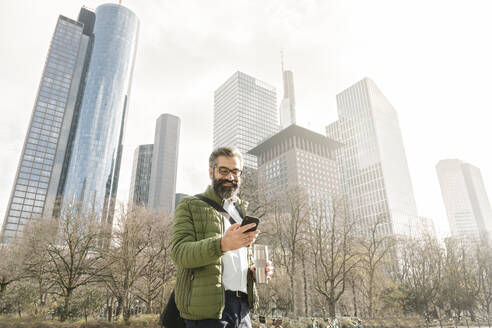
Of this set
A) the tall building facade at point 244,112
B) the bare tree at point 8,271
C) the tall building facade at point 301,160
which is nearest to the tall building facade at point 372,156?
the tall building facade at point 301,160

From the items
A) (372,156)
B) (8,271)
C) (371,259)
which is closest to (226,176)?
(8,271)

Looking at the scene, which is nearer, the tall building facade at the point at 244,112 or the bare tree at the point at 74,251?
the bare tree at the point at 74,251

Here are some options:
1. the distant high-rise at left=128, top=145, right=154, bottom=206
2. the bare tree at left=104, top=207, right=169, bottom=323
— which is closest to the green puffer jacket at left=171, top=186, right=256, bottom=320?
the bare tree at left=104, top=207, right=169, bottom=323

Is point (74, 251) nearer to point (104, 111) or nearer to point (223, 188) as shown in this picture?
point (223, 188)

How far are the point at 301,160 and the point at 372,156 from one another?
115ft

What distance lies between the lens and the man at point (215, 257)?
6.72ft

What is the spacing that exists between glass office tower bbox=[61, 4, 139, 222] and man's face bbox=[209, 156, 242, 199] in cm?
10981

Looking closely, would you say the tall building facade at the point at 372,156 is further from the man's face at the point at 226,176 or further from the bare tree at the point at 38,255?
the man's face at the point at 226,176

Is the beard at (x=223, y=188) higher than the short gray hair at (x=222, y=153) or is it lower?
lower

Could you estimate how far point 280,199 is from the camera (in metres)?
28.3

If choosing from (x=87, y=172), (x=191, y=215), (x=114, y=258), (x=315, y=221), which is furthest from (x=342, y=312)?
(x=87, y=172)

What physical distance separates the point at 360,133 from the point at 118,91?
113m

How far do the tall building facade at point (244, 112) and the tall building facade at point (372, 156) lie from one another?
37682mm

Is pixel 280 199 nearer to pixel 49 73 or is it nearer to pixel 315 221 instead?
pixel 315 221
